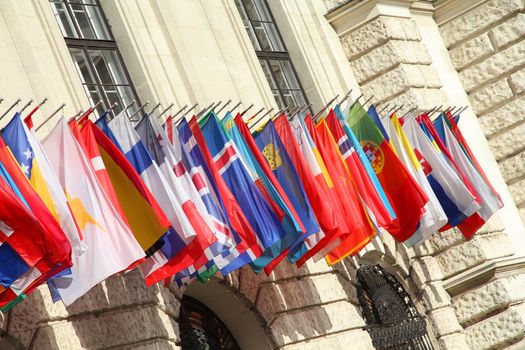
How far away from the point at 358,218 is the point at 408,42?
7029mm

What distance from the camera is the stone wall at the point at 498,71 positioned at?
85.8ft

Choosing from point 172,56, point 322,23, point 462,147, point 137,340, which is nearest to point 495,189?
point 462,147

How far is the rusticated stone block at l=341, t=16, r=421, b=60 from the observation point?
2484cm

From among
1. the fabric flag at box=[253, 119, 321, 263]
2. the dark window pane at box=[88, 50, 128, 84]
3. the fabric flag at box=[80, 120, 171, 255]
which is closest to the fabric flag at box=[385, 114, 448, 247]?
the fabric flag at box=[253, 119, 321, 263]

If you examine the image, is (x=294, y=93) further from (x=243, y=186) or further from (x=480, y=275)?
(x=243, y=186)

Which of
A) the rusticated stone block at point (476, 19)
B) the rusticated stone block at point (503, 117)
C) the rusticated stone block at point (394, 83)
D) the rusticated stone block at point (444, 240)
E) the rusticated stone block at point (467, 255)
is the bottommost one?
the rusticated stone block at point (467, 255)

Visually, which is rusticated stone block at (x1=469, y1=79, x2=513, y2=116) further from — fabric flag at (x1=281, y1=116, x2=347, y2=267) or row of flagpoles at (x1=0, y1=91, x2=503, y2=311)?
fabric flag at (x1=281, y1=116, x2=347, y2=267)

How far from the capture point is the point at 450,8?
27047 millimetres

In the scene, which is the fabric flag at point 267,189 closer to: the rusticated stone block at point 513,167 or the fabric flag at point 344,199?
the fabric flag at point 344,199

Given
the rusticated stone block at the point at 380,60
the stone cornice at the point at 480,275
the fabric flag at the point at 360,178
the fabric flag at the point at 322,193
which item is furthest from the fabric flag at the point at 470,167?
the fabric flag at the point at 322,193

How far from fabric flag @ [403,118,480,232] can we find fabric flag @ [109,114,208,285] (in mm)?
7558

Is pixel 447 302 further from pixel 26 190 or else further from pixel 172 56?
pixel 26 190

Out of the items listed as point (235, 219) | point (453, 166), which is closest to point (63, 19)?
point (235, 219)

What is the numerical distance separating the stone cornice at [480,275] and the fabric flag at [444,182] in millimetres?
1261
